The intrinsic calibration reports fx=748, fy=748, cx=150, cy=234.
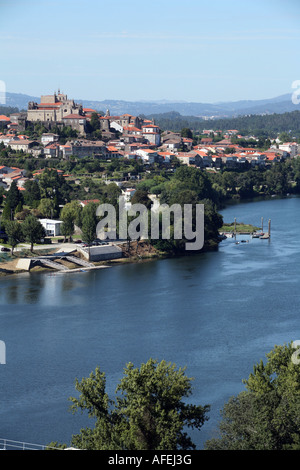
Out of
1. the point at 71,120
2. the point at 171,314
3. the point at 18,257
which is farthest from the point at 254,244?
the point at 71,120

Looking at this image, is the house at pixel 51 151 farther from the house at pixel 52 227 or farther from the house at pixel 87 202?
the house at pixel 52 227

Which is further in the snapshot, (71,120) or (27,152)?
(71,120)

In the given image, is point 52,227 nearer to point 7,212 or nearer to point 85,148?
point 7,212

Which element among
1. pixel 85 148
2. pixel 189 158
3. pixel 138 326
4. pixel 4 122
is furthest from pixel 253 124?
pixel 138 326

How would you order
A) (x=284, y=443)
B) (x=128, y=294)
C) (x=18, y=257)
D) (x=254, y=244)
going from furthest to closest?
(x=254, y=244) → (x=18, y=257) → (x=128, y=294) → (x=284, y=443)

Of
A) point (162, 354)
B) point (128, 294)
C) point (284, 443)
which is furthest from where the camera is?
point (128, 294)

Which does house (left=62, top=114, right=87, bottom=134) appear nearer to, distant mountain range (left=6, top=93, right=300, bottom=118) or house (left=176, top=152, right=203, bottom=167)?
house (left=176, top=152, right=203, bottom=167)

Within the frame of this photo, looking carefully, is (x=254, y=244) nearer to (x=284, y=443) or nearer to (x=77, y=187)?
(x=77, y=187)

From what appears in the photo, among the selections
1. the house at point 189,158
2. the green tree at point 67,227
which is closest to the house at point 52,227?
the green tree at point 67,227
